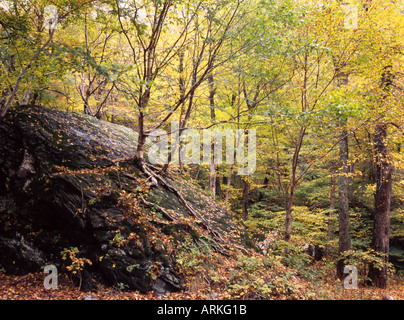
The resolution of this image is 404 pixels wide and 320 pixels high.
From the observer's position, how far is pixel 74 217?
463 centimetres

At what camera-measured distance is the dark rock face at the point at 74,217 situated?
439 cm

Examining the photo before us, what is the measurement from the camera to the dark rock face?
439 cm

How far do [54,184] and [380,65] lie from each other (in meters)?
9.69

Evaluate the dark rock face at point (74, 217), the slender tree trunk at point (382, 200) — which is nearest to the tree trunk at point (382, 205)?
the slender tree trunk at point (382, 200)

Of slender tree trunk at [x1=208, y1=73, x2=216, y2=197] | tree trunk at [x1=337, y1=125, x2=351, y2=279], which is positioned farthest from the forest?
slender tree trunk at [x1=208, y1=73, x2=216, y2=197]

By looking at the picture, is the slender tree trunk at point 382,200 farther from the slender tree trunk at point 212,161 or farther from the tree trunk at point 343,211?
the slender tree trunk at point 212,161

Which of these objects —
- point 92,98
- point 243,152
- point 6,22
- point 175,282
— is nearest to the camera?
point 175,282

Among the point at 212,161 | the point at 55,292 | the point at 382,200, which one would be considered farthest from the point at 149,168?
the point at 382,200

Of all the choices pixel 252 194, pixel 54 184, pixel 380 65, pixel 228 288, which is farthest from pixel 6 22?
pixel 252 194

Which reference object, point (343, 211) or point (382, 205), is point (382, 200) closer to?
point (382, 205)

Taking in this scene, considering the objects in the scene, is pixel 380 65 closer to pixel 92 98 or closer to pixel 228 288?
pixel 228 288

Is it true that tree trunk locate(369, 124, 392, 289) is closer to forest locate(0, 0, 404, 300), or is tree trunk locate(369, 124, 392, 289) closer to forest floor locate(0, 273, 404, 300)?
forest locate(0, 0, 404, 300)

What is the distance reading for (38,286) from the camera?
423 centimetres

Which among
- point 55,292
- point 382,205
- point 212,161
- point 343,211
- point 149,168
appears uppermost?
point 212,161
